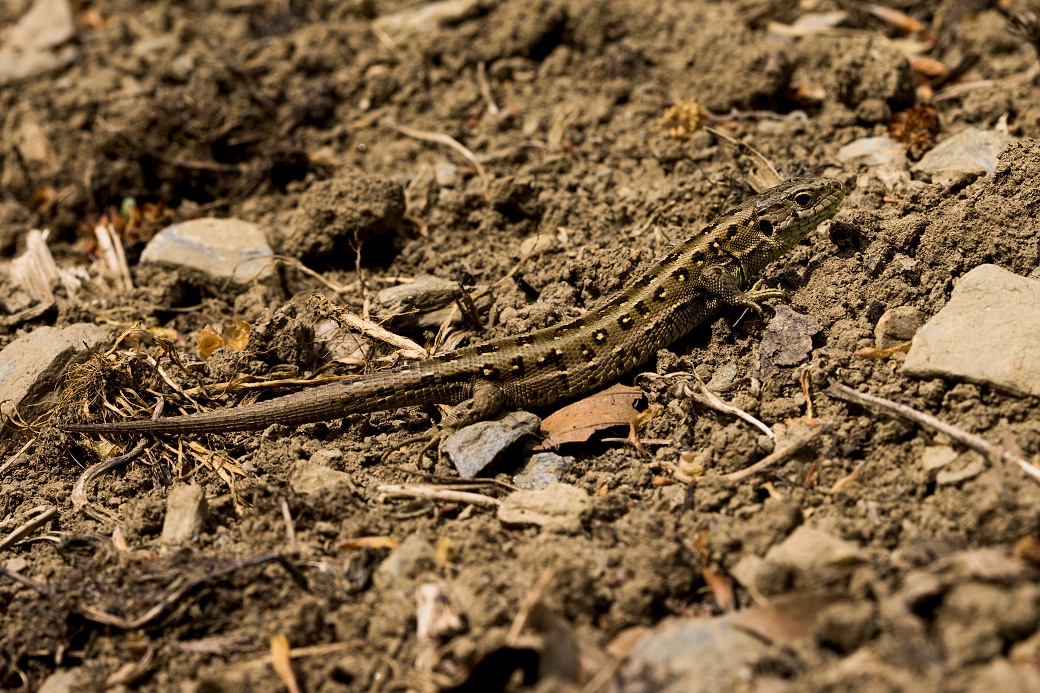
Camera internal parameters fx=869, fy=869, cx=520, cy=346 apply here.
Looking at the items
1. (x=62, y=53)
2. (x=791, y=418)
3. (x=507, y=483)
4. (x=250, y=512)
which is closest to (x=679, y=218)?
(x=791, y=418)

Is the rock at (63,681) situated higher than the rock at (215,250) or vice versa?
the rock at (215,250)

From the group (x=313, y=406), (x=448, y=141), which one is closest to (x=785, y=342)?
(x=313, y=406)

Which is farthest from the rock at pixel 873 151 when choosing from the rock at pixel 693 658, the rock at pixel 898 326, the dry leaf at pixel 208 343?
the dry leaf at pixel 208 343

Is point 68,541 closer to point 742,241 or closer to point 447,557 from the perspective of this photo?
point 447,557

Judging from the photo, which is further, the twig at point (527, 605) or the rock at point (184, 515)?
the rock at point (184, 515)

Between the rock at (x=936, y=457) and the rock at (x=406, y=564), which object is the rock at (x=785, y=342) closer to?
the rock at (x=936, y=457)

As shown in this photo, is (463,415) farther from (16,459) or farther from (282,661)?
(16,459)

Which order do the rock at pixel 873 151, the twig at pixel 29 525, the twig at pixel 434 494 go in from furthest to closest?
the rock at pixel 873 151 → the twig at pixel 29 525 → the twig at pixel 434 494

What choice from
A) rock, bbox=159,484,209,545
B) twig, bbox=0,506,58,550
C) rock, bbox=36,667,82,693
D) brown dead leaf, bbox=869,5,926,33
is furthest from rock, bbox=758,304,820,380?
brown dead leaf, bbox=869,5,926,33
